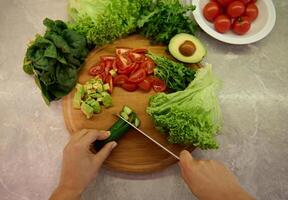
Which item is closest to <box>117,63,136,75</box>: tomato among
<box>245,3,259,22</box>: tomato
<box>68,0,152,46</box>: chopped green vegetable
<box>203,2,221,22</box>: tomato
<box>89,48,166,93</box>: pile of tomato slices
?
<box>89,48,166,93</box>: pile of tomato slices

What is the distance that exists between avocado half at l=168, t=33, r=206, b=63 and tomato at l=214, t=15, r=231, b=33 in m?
0.15

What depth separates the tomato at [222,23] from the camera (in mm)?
1610

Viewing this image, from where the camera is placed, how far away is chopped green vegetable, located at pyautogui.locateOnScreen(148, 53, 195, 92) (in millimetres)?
1482

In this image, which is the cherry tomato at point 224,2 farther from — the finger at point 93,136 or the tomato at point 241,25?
the finger at point 93,136

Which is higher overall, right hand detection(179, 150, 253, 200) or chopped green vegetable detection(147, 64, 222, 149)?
chopped green vegetable detection(147, 64, 222, 149)

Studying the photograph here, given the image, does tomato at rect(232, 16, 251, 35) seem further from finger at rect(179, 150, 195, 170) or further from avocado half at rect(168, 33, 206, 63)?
finger at rect(179, 150, 195, 170)

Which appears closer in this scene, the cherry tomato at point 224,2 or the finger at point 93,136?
the finger at point 93,136

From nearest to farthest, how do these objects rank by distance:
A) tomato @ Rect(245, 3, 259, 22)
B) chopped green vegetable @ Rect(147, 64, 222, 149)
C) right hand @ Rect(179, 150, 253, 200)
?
1. right hand @ Rect(179, 150, 253, 200)
2. chopped green vegetable @ Rect(147, 64, 222, 149)
3. tomato @ Rect(245, 3, 259, 22)

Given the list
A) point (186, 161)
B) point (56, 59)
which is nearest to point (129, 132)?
point (186, 161)

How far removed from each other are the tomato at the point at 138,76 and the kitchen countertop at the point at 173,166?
322mm

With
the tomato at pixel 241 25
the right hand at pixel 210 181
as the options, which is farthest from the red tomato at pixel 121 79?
the tomato at pixel 241 25

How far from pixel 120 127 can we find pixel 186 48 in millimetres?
424

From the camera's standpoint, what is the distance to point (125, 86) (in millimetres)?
1505

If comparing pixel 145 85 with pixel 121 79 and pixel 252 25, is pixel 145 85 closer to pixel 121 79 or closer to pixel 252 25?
pixel 121 79
